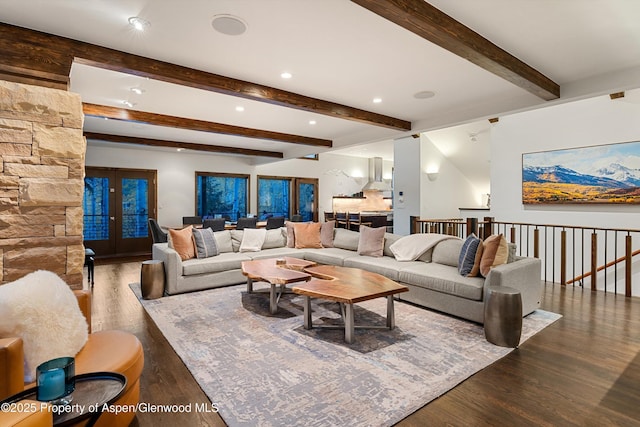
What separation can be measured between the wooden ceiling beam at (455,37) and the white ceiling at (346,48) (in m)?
0.07

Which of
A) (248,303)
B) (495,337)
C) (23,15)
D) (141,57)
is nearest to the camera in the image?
(23,15)

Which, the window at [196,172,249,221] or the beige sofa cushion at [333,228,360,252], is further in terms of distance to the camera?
the window at [196,172,249,221]

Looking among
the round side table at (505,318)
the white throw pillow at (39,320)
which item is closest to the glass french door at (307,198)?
the round side table at (505,318)

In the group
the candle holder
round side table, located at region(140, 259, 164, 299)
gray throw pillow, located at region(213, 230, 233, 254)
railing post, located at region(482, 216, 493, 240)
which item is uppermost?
railing post, located at region(482, 216, 493, 240)

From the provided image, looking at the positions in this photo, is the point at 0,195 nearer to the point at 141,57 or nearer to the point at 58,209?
the point at 58,209

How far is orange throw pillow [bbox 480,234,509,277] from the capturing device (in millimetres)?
3508

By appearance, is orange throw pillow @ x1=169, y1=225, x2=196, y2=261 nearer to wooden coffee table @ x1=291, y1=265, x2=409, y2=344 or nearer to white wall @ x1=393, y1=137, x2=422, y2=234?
wooden coffee table @ x1=291, y1=265, x2=409, y2=344

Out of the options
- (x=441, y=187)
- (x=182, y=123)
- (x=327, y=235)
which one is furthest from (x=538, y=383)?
(x=441, y=187)

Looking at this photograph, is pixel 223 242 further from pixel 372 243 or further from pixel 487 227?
pixel 487 227

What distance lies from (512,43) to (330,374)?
10.6 ft

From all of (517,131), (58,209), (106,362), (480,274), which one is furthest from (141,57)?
(517,131)

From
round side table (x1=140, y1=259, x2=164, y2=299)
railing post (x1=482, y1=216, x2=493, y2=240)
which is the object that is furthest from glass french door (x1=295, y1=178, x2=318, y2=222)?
round side table (x1=140, y1=259, x2=164, y2=299)

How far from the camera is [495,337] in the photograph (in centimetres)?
291

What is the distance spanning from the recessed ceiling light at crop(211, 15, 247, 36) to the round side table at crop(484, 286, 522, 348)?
3097 millimetres
